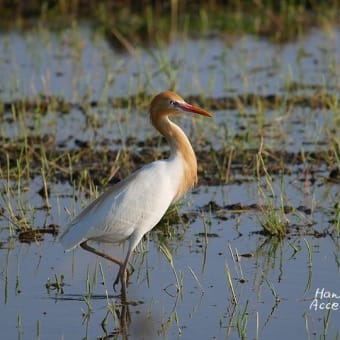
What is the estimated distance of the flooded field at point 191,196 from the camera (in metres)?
7.19

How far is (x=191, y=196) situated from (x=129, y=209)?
2.20 metres

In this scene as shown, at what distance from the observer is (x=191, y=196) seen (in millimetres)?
9875

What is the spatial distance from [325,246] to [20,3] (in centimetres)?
1277

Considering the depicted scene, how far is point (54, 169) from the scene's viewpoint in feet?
35.1

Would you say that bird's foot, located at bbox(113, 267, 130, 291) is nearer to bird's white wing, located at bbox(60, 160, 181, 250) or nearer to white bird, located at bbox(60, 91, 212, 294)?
white bird, located at bbox(60, 91, 212, 294)

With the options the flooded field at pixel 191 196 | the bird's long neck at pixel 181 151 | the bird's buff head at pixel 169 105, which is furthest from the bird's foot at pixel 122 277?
A: the bird's buff head at pixel 169 105

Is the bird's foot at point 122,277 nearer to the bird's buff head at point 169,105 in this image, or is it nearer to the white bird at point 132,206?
the white bird at point 132,206

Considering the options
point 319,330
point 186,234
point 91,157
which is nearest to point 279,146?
point 91,157

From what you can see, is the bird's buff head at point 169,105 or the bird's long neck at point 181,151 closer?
the bird's long neck at point 181,151

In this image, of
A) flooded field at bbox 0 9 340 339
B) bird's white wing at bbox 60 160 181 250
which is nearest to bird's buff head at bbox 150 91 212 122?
bird's white wing at bbox 60 160 181 250

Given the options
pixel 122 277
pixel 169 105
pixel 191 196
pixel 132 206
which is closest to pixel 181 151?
pixel 169 105

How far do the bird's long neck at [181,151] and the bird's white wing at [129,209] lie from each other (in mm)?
100

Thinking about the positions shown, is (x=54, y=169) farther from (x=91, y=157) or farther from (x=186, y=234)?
(x=186, y=234)

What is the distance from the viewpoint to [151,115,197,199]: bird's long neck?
7.89m
